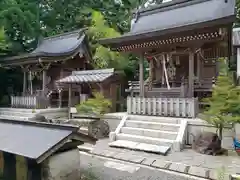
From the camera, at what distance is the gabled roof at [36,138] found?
3.19m

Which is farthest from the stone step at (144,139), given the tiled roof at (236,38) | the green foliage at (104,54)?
the green foliage at (104,54)

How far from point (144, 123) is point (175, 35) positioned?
3222 millimetres

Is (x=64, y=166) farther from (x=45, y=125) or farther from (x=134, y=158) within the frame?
(x=134, y=158)

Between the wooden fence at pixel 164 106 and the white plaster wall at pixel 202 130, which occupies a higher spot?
the wooden fence at pixel 164 106

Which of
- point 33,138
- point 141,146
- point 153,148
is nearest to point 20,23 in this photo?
point 141,146

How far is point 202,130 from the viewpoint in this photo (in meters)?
7.21

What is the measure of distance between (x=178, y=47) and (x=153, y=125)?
3.32 metres

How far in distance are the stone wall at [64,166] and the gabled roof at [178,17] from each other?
5.38 m

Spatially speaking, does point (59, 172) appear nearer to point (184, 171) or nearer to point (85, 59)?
point (184, 171)

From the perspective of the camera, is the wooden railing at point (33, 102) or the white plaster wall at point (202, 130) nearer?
the white plaster wall at point (202, 130)

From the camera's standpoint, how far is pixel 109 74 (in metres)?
11.2

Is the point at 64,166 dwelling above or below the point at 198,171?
above

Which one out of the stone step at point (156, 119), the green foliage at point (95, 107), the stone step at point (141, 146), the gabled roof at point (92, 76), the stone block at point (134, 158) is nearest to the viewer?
the stone block at point (134, 158)

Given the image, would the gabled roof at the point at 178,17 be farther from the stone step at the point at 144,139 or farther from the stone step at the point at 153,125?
the stone step at the point at 144,139
